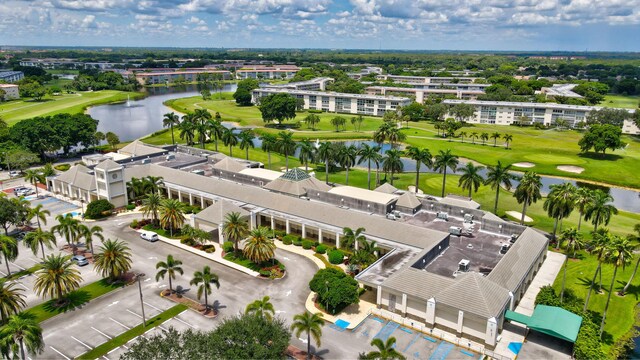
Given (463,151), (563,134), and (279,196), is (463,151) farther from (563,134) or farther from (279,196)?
(279,196)

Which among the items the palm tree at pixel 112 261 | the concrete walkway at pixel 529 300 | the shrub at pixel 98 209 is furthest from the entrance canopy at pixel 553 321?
the shrub at pixel 98 209

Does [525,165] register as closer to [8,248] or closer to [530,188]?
[530,188]

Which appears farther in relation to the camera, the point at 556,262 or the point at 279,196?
the point at 279,196

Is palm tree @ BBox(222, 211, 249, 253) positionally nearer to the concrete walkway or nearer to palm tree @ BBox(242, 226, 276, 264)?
palm tree @ BBox(242, 226, 276, 264)

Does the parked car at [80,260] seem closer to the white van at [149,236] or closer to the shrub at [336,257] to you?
the white van at [149,236]

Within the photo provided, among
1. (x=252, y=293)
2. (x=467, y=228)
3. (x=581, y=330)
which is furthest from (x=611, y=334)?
(x=252, y=293)

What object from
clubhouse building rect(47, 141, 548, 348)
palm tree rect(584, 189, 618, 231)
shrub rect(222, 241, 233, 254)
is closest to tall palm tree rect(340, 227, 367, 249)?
clubhouse building rect(47, 141, 548, 348)

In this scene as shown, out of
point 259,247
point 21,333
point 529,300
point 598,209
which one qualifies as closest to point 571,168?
point 598,209
